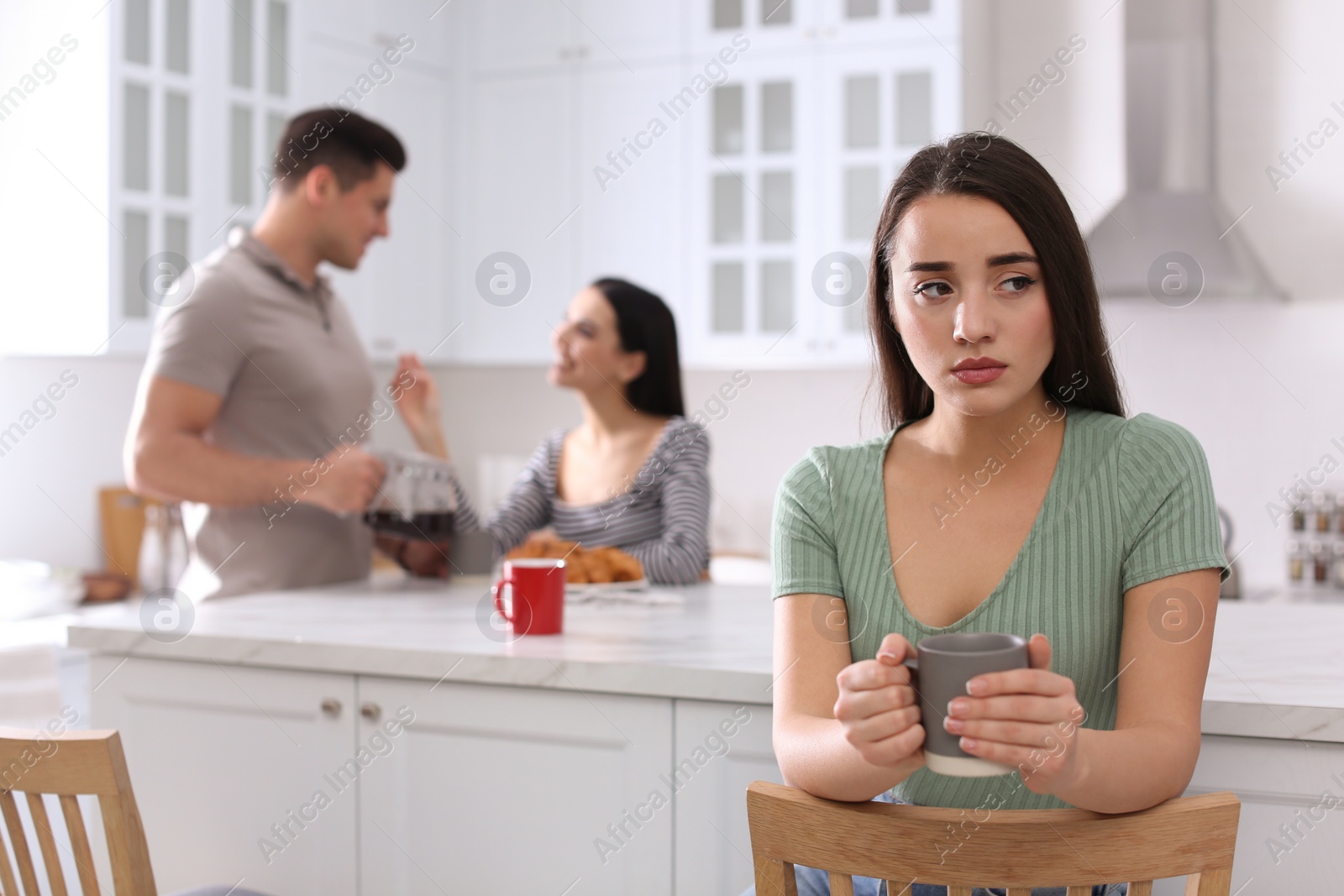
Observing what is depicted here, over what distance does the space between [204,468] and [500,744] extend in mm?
786

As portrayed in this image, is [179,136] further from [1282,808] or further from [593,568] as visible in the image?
[1282,808]

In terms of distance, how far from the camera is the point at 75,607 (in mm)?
2834

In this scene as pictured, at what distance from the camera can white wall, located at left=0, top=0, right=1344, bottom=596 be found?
2990mm

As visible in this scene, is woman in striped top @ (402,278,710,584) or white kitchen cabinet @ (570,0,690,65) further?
white kitchen cabinet @ (570,0,690,65)

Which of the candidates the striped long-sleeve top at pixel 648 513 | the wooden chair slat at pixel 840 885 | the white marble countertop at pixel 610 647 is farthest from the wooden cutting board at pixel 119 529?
the wooden chair slat at pixel 840 885

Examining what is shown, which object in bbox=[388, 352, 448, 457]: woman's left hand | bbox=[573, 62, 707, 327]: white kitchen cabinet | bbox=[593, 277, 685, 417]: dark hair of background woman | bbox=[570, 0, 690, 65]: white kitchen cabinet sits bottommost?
bbox=[388, 352, 448, 457]: woman's left hand

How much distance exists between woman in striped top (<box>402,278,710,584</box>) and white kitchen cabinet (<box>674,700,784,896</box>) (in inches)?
31.9

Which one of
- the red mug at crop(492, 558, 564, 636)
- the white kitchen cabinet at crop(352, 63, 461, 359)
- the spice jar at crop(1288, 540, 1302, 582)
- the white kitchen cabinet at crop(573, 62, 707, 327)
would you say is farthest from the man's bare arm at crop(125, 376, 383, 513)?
the spice jar at crop(1288, 540, 1302, 582)

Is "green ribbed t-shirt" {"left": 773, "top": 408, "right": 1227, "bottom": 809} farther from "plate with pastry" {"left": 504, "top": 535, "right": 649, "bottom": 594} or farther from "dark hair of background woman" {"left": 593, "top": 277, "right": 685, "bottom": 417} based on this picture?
"dark hair of background woman" {"left": 593, "top": 277, "right": 685, "bottom": 417}

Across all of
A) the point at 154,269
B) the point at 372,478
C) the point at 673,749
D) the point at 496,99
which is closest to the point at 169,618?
the point at 372,478

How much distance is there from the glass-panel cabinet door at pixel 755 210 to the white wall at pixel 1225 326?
0.45 metres

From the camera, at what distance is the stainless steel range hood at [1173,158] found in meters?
2.92

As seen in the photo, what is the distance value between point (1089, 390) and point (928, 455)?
16cm

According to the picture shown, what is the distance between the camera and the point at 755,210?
332 cm
